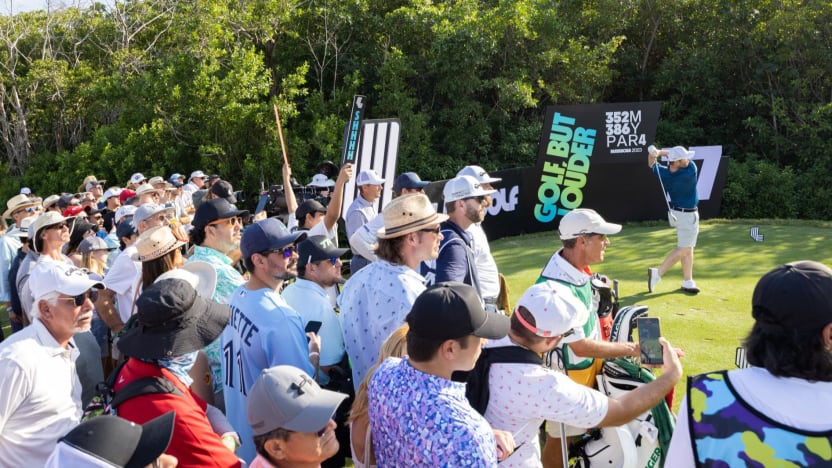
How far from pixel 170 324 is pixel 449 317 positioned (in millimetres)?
1223

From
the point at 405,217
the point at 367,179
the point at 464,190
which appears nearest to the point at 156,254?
the point at 405,217

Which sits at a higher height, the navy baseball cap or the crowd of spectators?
the navy baseball cap

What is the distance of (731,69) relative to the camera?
832 inches

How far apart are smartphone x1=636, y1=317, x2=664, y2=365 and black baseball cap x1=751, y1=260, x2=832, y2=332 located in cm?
132

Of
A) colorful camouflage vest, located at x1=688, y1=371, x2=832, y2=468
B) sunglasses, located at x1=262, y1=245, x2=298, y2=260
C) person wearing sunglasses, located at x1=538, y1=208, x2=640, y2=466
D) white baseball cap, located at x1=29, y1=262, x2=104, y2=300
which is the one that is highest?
white baseball cap, located at x1=29, y1=262, x2=104, y2=300

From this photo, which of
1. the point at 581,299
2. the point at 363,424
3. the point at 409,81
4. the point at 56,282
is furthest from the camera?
the point at 409,81

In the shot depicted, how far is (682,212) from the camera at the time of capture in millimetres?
9516

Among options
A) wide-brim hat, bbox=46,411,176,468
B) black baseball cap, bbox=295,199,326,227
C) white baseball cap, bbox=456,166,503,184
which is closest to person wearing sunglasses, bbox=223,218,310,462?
wide-brim hat, bbox=46,411,176,468

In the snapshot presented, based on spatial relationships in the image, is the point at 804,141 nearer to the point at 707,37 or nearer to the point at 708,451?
the point at 707,37

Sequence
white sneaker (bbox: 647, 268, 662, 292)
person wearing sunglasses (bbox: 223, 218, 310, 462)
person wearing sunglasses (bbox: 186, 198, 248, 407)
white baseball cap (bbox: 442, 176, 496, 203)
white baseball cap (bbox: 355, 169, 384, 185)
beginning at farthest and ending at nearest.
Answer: white sneaker (bbox: 647, 268, 662, 292)
white baseball cap (bbox: 355, 169, 384, 185)
white baseball cap (bbox: 442, 176, 496, 203)
person wearing sunglasses (bbox: 186, 198, 248, 407)
person wearing sunglasses (bbox: 223, 218, 310, 462)

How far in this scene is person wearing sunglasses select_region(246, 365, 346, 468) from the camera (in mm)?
2426

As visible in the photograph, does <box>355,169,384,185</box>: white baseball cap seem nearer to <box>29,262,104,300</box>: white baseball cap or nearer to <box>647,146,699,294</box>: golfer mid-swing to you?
<box>29,262,104,300</box>: white baseball cap

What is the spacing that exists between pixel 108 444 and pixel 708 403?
169 cm

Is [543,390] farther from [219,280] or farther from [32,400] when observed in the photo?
[219,280]
